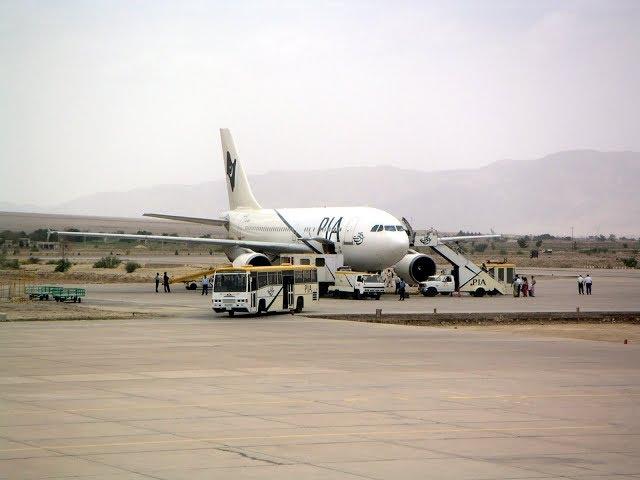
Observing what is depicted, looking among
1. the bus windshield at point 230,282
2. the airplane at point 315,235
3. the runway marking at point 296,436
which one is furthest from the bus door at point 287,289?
the runway marking at point 296,436

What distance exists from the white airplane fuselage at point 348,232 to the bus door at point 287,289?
1595cm

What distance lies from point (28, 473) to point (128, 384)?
1065 cm

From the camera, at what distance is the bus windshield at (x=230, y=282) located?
167 ft

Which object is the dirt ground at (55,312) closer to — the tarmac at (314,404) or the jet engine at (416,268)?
the tarmac at (314,404)

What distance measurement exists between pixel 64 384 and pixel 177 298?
41.7 metres

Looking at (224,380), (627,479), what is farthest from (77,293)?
(627,479)

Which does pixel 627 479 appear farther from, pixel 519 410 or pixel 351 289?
pixel 351 289

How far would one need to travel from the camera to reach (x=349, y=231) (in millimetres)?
72375

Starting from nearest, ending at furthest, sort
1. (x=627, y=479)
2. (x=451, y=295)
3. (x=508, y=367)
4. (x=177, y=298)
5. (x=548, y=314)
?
(x=627, y=479), (x=508, y=367), (x=548, y=314), (x=177, y=298), (x=451, y=295)

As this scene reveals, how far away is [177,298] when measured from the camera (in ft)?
225

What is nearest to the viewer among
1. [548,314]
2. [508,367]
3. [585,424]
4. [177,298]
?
[585,424]

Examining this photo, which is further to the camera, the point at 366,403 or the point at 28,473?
the point at 366,403

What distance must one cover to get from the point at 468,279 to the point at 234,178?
1013 inches

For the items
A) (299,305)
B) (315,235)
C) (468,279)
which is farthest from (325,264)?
(299,305)
